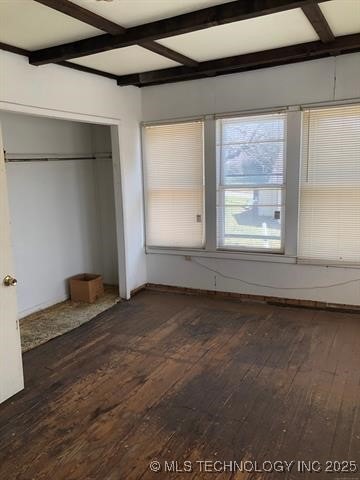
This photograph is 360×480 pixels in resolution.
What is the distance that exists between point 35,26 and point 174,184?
8.32 ft

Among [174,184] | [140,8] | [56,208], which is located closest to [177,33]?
[140,8]

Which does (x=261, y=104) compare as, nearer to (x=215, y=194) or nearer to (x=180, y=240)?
(x=215, y=194)

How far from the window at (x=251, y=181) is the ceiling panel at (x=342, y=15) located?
1116 millimetres

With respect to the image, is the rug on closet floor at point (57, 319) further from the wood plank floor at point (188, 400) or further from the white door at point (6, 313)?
the white door at point (6, 313)

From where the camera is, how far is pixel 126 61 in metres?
3.99

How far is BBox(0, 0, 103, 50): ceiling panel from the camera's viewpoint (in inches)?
103

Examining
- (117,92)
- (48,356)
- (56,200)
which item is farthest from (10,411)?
(117,92)

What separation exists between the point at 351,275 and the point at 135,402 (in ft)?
8.92

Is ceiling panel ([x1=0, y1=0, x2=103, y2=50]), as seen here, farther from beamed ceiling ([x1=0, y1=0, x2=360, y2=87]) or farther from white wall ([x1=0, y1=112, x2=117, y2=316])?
white wall ([x1=0, y1=112, x2=117, y2=316])

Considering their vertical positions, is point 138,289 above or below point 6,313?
below

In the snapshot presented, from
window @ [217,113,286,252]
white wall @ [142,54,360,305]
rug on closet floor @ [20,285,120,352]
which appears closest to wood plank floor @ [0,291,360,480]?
rug on closet floor @ [20,285,120,352]

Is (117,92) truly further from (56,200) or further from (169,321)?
(169,321)

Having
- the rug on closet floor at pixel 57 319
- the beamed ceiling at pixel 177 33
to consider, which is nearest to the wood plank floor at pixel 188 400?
the rug on closet floor at pixel 57 319

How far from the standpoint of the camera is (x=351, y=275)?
4.26 m
